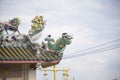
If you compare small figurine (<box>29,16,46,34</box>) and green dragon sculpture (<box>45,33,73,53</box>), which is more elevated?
small figurine (<box>29,16,46,34</box>)

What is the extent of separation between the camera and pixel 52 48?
17.8 metres

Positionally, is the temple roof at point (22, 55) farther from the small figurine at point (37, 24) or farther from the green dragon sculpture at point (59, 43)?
the small figurine at point (37, 24)

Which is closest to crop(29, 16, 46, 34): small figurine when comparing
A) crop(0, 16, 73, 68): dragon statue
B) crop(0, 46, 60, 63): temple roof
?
crop(0, 16, 73, 68): dragon statue

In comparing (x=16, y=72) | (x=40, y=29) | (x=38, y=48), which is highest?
(x=40, y=29)

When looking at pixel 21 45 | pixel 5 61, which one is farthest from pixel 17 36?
pixel 5 61

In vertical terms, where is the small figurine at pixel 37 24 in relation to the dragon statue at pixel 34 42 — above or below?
above

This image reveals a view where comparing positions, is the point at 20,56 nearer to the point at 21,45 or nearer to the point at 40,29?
the point at 21,45

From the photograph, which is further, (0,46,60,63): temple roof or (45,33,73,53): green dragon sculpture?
(45,33,73,53): green dragon sculpture

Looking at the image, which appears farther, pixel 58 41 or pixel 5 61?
pixel 58 41

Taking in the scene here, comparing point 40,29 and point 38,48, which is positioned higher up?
point 40,29

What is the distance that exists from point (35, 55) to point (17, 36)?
5.10ft

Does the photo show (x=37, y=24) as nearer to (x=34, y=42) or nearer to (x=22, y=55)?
(x=34, y=42)

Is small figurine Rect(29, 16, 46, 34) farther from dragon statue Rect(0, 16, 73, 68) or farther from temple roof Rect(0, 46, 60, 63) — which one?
temple roof Rect(0, 46, 60, 63)

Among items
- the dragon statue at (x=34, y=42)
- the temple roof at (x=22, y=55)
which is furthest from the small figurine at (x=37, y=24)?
the temple roof at (x=22, y=55)
